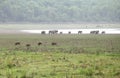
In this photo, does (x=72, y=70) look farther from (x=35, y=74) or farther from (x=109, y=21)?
(x=109, y=21)

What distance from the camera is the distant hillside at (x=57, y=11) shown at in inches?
4158

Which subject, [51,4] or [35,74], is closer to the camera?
[35,74]

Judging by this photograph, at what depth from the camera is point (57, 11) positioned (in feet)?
399

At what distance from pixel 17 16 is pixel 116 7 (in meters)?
41.3

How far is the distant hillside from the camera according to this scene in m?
106

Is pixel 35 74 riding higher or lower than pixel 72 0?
lower

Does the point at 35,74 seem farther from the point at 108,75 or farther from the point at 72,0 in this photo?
the point at 72,0

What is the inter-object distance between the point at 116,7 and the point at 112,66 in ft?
370

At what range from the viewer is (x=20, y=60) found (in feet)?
62.9

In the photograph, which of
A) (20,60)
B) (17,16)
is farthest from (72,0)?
(20,60)

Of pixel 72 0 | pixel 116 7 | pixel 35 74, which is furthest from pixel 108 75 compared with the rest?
pixel 72 0

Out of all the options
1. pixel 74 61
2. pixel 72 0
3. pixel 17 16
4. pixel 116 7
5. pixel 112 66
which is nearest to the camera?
pixel 112 66

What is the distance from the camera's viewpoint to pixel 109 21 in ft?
388

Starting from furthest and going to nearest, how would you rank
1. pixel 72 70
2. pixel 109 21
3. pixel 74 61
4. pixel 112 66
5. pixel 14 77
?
pixel 109 21, pixel 74 61, pixel 112 66, pixel 72 70, pixel 14 77
